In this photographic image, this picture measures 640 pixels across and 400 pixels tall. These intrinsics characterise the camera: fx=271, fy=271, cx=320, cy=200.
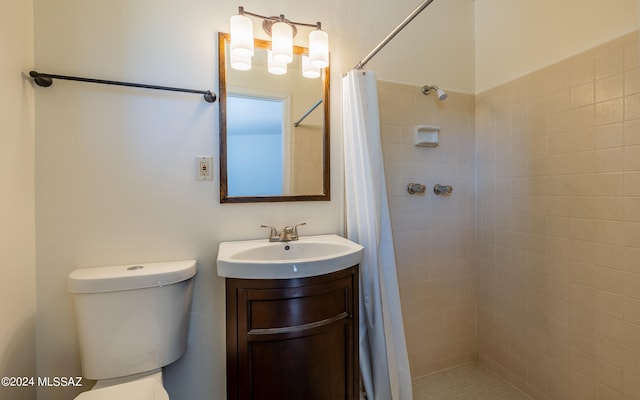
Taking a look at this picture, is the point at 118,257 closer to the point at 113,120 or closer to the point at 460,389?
the point at 113,120

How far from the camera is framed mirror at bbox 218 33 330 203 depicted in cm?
133

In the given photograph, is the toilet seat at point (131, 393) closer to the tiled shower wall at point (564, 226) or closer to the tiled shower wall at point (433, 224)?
the tiled shower wall at point (433, 224)

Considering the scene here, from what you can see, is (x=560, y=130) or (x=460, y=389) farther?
(x=460, y=389)

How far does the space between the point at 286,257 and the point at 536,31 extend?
6.00 feet

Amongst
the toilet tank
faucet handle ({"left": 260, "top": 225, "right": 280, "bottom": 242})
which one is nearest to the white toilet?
the toilet tank

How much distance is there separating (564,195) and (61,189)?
234cm

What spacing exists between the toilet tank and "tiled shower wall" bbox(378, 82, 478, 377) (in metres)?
1.24

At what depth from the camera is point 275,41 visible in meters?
1.26

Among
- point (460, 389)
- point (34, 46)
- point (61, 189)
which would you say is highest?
point (34, 46)

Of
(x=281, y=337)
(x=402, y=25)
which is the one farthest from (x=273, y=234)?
(x=402, y=25)

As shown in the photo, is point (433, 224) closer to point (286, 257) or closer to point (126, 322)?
point (286, 257)

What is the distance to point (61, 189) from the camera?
44.4 inches

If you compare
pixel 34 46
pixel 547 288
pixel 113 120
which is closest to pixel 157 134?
pixel 113 120

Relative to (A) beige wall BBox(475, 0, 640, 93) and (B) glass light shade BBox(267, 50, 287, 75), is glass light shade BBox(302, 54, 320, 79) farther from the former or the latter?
(A) beige wall BBox(475, 0, 640, 93)
